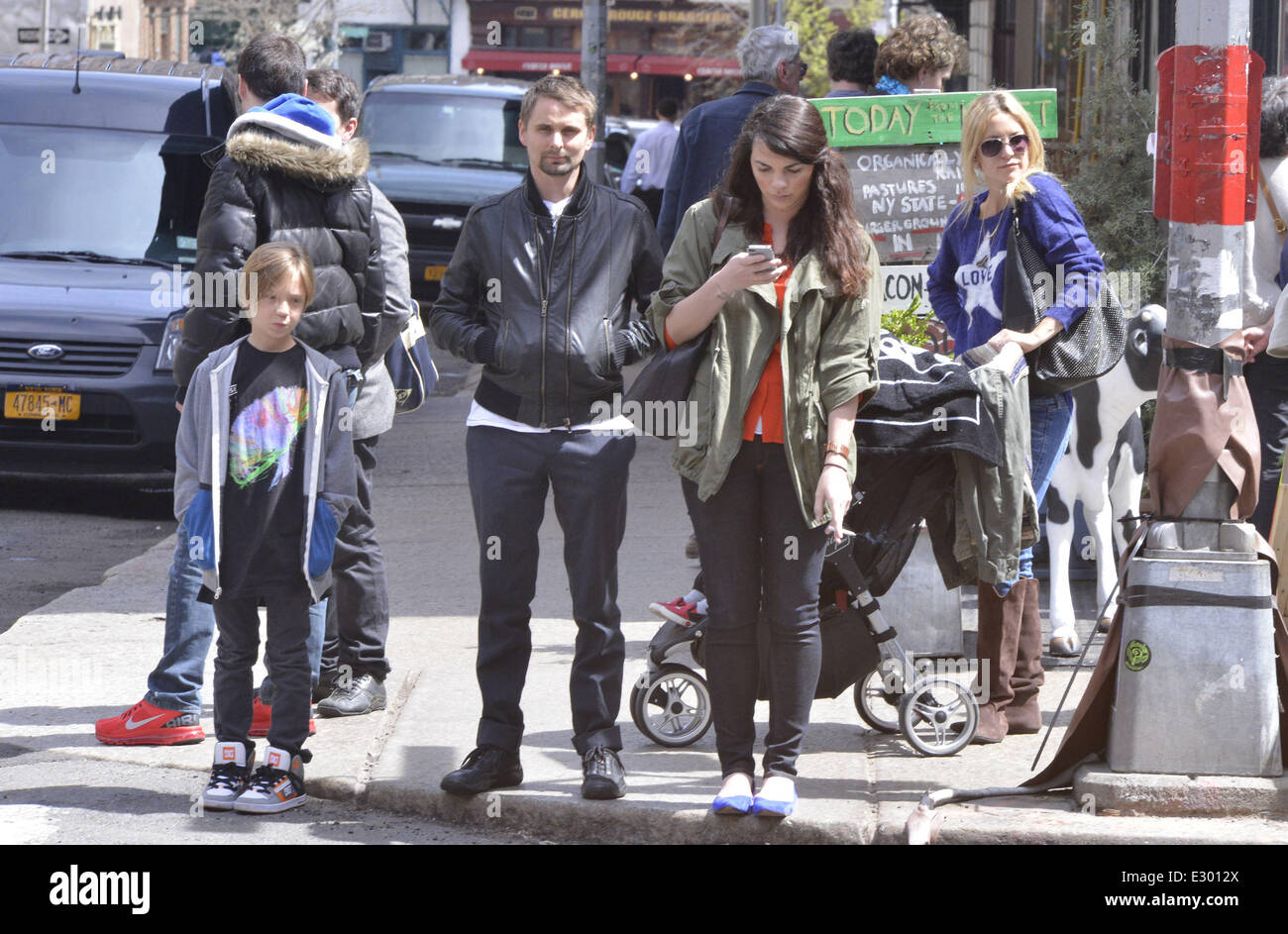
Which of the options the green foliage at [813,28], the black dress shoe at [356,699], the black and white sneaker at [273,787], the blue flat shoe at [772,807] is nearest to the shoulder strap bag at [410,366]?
the black dress shoe at [356,699]

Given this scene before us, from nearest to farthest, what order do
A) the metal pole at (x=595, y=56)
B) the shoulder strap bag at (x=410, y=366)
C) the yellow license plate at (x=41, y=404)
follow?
the shoulder strap bag at (x=410, y=366), the yellow license plate at (x=41, y=404), the metal pole at (x=595, y=56)

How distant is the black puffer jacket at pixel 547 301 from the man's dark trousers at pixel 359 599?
106 centimetres

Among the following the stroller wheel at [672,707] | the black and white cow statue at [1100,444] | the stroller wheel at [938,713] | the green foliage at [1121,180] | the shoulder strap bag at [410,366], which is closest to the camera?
the stroller wheel at [938,713]

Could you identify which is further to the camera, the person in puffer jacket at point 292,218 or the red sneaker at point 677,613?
the red sneaker at point 677,613

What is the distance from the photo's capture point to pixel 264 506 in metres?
5.14

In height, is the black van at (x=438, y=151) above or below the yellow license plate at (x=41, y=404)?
above

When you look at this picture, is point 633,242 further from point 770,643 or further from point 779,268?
point 770,643

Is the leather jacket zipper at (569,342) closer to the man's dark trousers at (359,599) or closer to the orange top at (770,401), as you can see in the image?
the orange top at (770,401)

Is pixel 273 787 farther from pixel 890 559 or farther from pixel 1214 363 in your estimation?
pixel 1214 363

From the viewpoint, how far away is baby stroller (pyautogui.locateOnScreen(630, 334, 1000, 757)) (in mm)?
5145

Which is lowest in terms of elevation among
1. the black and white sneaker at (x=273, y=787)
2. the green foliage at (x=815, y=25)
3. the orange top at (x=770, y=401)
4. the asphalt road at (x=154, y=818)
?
the asphalt road at (x=154, y=818)

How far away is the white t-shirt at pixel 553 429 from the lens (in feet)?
16.4

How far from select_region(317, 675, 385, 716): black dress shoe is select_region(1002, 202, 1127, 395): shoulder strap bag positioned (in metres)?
2.41
